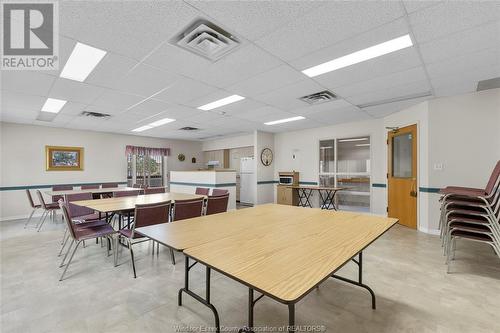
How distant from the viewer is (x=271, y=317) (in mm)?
1906

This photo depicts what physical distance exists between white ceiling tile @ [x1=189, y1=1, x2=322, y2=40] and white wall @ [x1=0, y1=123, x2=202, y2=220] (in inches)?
280

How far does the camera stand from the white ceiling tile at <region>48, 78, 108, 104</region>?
133 inches

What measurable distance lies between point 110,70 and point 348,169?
607cm

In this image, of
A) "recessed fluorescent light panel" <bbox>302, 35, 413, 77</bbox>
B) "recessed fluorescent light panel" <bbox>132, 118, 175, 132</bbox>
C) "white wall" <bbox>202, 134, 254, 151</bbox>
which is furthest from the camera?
"white wall" <bbox>202, 134, 254, 151</bbox>

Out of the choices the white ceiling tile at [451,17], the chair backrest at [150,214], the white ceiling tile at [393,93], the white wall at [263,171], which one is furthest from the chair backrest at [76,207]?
the white ceiling tile at [393,93]

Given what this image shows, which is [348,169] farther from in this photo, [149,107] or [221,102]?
[149,107]

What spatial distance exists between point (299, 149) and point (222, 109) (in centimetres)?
343

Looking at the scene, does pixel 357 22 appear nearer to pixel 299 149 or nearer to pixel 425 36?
pixel 425 36

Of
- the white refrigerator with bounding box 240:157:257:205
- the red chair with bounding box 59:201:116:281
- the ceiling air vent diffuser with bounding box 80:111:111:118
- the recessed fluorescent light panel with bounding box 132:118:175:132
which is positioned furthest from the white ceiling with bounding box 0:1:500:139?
the white refrigerator with bounding box 240:157:257:205

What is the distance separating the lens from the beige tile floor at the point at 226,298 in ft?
6.02

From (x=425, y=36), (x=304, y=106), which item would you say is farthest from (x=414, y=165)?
(x=425, y=36)

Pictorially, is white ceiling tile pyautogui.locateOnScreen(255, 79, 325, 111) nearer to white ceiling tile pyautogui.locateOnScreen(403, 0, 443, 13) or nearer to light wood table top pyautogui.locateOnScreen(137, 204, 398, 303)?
white ceiling tile pyautogui.locateOnScreen(403, 0, 443, 13)

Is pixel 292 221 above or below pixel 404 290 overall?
above
